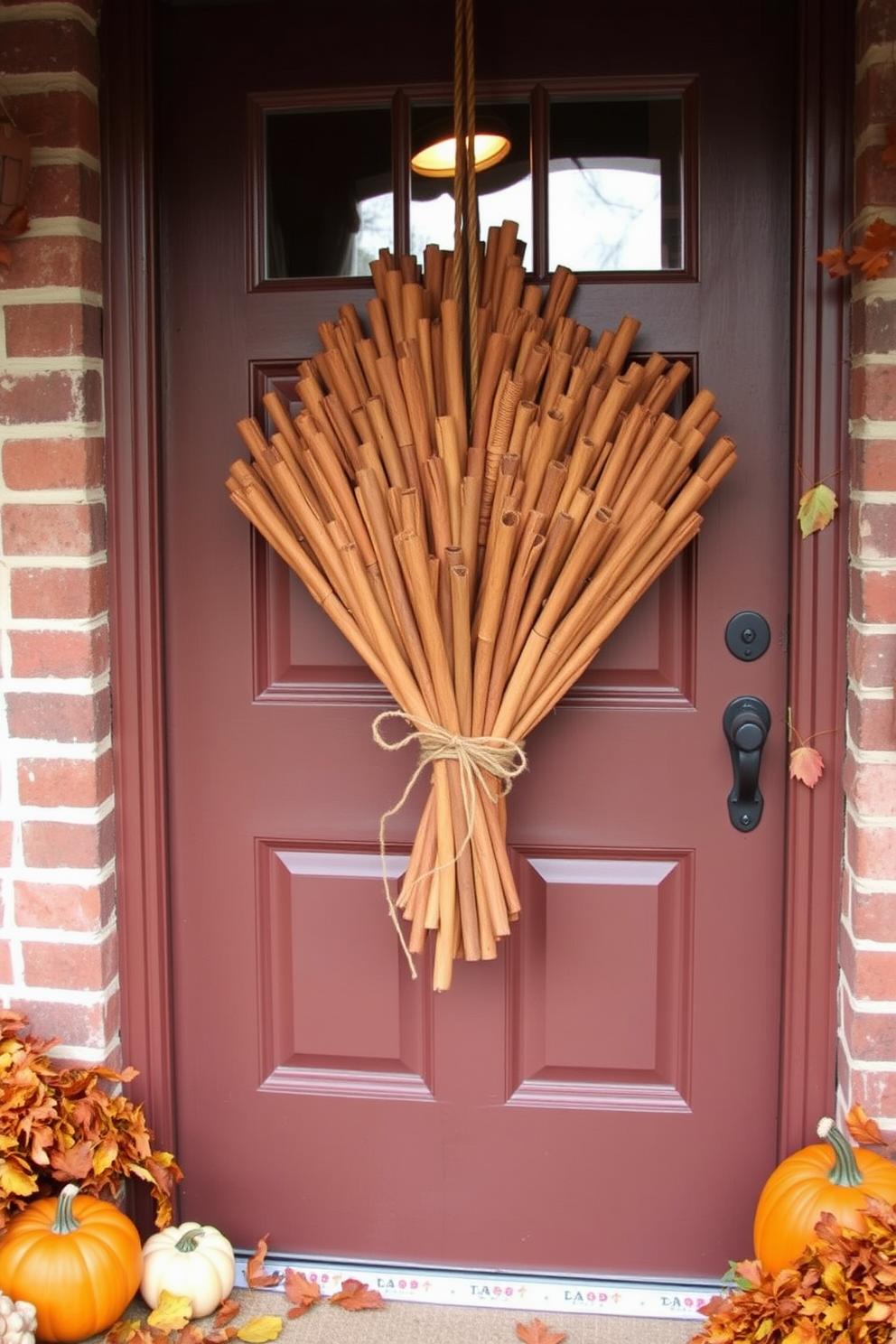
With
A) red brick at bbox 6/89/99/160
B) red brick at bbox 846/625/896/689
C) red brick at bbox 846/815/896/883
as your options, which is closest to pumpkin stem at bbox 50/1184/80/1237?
red brick at bbox 846/815/896/883

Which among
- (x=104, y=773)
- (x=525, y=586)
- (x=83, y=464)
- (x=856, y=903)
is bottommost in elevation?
(x=856, y=903)

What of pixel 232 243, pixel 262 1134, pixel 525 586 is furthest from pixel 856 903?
pixel 232 243

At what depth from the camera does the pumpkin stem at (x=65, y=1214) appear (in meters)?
1.95

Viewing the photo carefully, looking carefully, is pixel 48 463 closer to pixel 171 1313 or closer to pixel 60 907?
pixel 60 907

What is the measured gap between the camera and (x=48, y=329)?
81.1 inches

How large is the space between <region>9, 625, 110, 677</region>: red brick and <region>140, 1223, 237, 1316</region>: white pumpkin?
93 centimetres

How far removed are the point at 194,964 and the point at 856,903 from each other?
43.5 inches

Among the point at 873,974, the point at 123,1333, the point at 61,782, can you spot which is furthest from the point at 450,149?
the point at 123,1333

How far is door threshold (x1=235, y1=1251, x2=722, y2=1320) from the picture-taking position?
2.21 meters

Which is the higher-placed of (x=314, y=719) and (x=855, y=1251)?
(x=314, y=719)

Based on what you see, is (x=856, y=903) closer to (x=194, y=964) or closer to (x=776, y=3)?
(x=194, y=964)

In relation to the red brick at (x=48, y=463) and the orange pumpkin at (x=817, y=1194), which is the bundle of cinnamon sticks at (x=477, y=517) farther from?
the orange pumpkin at (x=817, y=1194)

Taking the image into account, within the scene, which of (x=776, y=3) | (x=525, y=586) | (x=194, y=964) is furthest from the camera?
(x=194, y=964)

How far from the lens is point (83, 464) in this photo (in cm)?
207
